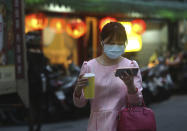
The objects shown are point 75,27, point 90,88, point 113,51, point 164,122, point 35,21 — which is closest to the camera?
point 90,88

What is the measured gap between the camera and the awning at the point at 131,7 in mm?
10188

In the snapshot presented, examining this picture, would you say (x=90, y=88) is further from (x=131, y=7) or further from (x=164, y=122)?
(x=131, y=7)

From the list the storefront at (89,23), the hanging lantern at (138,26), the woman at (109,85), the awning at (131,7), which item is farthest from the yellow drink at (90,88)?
the hanging lantern at (138,26)

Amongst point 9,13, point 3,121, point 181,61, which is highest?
point 9,13

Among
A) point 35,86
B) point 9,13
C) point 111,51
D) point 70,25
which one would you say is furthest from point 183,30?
point 111,51

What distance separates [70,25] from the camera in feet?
35.5

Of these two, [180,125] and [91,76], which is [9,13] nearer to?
[91,76]

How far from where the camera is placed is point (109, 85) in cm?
278

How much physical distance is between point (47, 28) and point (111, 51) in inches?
332

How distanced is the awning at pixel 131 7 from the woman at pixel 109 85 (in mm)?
6094

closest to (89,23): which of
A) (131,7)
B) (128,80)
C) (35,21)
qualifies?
(131,7)

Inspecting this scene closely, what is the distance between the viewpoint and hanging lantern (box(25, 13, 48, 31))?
9562mm

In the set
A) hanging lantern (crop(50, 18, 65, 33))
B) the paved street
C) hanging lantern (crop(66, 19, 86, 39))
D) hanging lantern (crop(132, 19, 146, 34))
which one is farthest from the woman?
hanging lantern (crop(132, 19, 146, 34))

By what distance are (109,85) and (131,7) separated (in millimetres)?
9021
